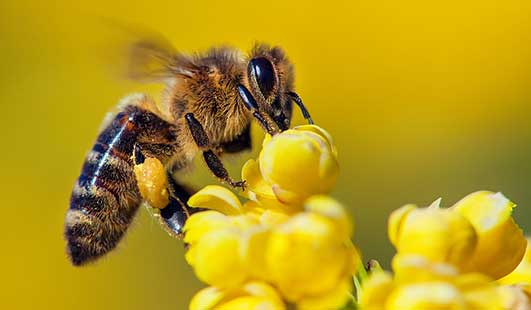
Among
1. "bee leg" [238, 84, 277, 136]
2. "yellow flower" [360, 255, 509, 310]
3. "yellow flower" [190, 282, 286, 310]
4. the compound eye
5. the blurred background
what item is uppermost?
"yellow flower" [360, 255, 509, 310]

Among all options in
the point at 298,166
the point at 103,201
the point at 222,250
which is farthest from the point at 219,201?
the point at 103,201

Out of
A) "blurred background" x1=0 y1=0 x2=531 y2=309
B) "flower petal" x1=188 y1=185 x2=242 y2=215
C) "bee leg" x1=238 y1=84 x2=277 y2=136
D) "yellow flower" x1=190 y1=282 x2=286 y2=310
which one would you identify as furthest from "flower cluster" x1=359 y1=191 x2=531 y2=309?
"blurred background" x1=0 y1=0 x2=531 y2=309

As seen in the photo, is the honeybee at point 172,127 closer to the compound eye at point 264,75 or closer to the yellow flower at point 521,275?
the compound eye at point 264,75

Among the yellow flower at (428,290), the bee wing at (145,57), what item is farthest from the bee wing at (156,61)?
the yellow flower at (428,290)

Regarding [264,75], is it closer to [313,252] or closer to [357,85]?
[313,252]

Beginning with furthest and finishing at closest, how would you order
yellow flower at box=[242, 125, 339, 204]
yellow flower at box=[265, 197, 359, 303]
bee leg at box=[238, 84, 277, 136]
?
bee leg at box=[238, 84, 277, 136]
yellow flower at box=[242, 125, 339, 204]
yellow flower at box=[265, 197, 359, 303]

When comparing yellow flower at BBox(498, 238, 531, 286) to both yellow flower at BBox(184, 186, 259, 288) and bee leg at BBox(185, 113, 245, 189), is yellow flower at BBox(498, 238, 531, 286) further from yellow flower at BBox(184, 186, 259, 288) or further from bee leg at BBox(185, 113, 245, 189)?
bee leg at BBox(185, 113, 245, 189)
